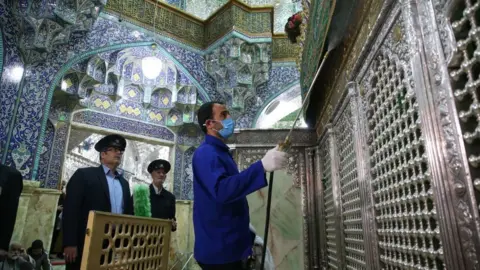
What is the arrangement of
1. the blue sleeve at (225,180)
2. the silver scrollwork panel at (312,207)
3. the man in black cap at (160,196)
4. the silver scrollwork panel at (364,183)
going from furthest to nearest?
the silver scrollwork panel at (312,207) < the man in black cap at (160,196) < the silver scrollwork panel at (364,183) < the blue sleeve at (225,180)

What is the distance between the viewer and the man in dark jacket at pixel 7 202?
7.78 ft

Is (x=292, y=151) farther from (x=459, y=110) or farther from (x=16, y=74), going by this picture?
(x=16, y=74)

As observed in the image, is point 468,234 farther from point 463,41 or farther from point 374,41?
point 374,41

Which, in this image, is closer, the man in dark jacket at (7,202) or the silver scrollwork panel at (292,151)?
the man in dark jacket at (7,202)

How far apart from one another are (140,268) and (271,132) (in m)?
2.97

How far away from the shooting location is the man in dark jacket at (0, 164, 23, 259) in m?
2.37

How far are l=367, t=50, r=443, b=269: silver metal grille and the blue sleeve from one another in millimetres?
576

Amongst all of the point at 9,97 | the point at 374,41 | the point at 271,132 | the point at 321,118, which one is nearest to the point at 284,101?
the point at 271,132

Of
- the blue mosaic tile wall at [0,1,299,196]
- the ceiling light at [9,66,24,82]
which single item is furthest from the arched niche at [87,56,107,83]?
the ceiling light at [9,66,24,82]

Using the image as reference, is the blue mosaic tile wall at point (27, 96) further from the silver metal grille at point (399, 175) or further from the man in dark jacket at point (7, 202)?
the silver metal grille at point (399, 175)

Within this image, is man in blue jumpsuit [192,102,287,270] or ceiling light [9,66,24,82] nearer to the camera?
man in blue jumpsuit [192,102,287,270]

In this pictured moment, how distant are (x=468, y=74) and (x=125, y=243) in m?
1.40

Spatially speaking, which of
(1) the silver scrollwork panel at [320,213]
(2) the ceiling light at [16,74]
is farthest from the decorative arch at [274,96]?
(2) the ceiling light at [16,74]

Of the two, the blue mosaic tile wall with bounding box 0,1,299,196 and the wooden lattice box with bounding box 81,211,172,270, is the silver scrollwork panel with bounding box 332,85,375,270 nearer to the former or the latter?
the wooden lattice box with bounding box 81,211,172,270
